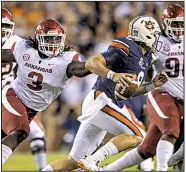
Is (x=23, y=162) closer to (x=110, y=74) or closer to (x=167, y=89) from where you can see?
(x=167, y=89)

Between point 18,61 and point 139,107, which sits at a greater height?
point 18,61

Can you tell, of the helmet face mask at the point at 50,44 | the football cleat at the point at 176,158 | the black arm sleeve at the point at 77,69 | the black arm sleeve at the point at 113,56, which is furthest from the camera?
the football cleat at the point at 176,158

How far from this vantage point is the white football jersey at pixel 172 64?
5.10 m

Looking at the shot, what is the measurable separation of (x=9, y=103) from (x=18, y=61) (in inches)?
11.6

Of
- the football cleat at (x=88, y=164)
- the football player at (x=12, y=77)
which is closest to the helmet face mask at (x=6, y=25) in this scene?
the football player at (x=12, y=77)

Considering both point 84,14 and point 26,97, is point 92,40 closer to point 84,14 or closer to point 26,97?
point 84,14

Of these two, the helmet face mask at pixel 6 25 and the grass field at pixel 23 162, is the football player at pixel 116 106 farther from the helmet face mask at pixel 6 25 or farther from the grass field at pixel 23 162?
the grass field at pixel 23 162

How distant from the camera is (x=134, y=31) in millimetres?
4492

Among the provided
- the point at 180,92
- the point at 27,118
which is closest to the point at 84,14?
the point at 180,92

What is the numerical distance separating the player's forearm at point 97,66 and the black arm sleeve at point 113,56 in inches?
3.7

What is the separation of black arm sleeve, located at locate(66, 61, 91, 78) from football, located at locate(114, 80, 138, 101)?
22cm

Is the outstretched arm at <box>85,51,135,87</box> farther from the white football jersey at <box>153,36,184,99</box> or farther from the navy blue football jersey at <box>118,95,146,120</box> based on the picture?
the navy blue football jersey at <box>118,95,146,120</box>

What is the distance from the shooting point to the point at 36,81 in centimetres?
459

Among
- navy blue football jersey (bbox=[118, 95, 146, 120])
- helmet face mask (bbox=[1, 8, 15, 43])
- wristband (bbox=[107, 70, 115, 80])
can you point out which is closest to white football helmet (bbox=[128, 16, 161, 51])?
wristband (bbox=[107, 70, 115, 80])
